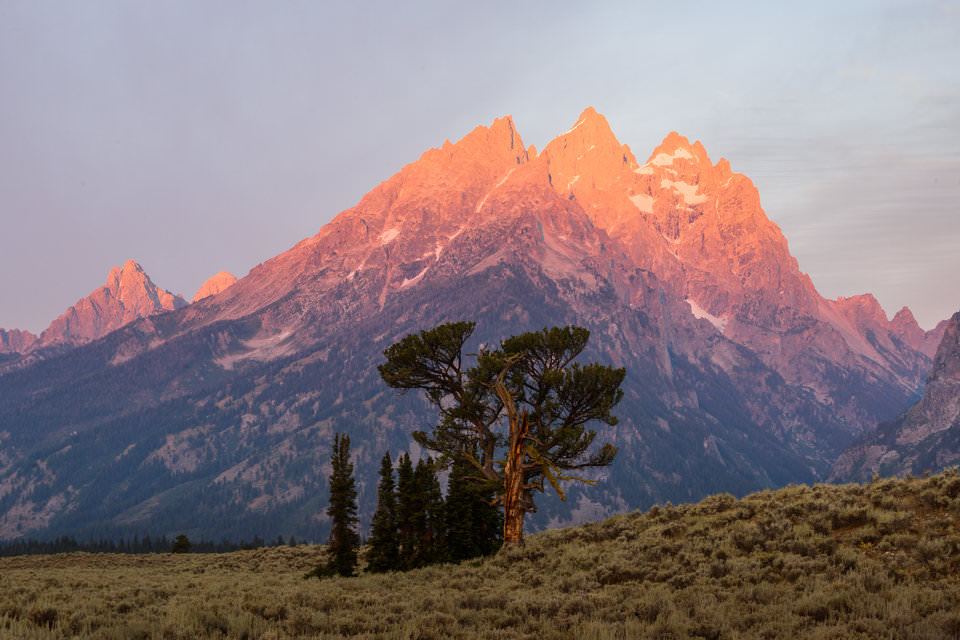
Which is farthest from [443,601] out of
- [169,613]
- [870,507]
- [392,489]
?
[392,489]

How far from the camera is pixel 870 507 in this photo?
21.1 metres

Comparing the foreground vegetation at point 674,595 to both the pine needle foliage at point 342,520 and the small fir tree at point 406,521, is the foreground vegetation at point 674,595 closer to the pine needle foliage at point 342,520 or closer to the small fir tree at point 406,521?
the small fir tree at point 406,521

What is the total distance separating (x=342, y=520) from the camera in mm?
40062

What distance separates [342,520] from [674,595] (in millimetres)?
28758

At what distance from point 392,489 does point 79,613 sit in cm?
2431

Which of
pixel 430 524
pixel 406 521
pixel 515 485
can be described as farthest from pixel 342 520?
pixel 515 485

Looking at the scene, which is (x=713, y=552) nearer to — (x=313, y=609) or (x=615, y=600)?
(x=615, y=600)

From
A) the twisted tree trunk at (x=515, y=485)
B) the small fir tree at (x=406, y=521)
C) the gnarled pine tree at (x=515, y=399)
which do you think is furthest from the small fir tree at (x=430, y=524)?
the twisted tree trunk at (x=515, y=485)

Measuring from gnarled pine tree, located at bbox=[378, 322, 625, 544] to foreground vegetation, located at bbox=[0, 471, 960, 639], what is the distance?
7.40 m

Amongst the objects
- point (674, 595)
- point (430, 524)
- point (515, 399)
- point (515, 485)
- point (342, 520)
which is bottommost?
point (674, 595)

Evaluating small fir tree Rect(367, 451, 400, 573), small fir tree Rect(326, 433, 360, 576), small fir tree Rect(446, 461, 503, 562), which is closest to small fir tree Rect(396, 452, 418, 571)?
small fir tree Rect(367, 451, 400, 573)

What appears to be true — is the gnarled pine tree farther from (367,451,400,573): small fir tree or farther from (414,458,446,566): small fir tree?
(367,451,400,573): small fir tree

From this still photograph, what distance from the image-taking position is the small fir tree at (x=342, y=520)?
37469 millimetres

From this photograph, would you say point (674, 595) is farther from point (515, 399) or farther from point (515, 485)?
point (515, 399)
